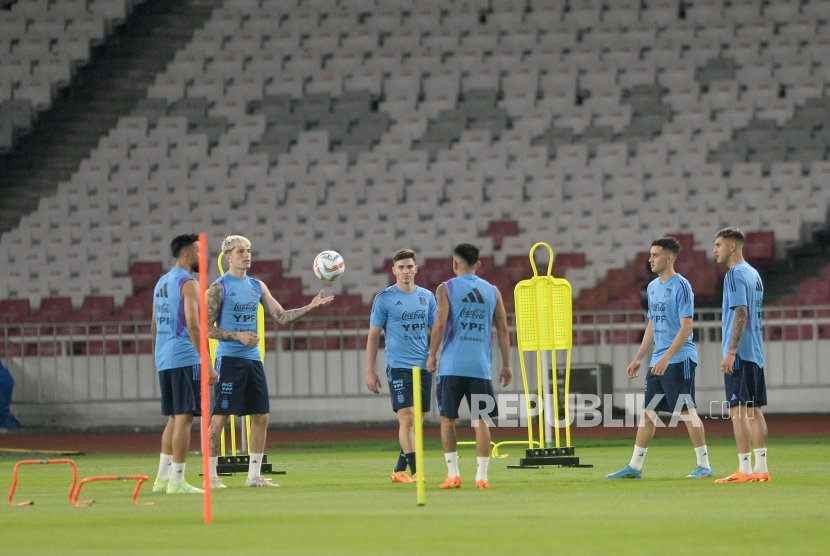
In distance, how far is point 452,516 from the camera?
655 centimetres

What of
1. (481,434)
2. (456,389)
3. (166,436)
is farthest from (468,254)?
(166,436)

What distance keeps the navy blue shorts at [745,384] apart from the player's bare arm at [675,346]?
0.53 meters

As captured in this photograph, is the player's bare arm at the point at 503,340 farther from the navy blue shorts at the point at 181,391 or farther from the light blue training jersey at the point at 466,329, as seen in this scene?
the navy blue shorts at the point at 181,391

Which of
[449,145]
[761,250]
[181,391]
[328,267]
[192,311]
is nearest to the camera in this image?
[192,311]

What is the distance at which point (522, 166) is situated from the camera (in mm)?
22578

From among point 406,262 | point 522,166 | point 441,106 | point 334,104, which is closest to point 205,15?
point 334,104

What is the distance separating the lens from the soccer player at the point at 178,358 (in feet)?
27.4

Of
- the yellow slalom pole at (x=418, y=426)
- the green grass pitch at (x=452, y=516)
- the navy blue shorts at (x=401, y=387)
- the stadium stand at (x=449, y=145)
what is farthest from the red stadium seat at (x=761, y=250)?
the yellow slalom pole at (x=418, y=426)

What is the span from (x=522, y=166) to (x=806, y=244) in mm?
5717

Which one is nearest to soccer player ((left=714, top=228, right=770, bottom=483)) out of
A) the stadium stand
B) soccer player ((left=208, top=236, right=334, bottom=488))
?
soccer player ((left=208, top=236, right=334, bottom=488))

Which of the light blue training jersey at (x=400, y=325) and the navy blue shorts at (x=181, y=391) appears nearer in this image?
the navy blue shorts at (x=181, y=391)

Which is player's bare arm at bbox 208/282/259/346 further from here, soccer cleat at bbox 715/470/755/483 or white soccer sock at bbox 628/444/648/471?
soccer cleat at bbox 715/470/755/483

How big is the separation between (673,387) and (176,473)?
4067 mm

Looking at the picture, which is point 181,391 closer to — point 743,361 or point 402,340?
point 402,340
